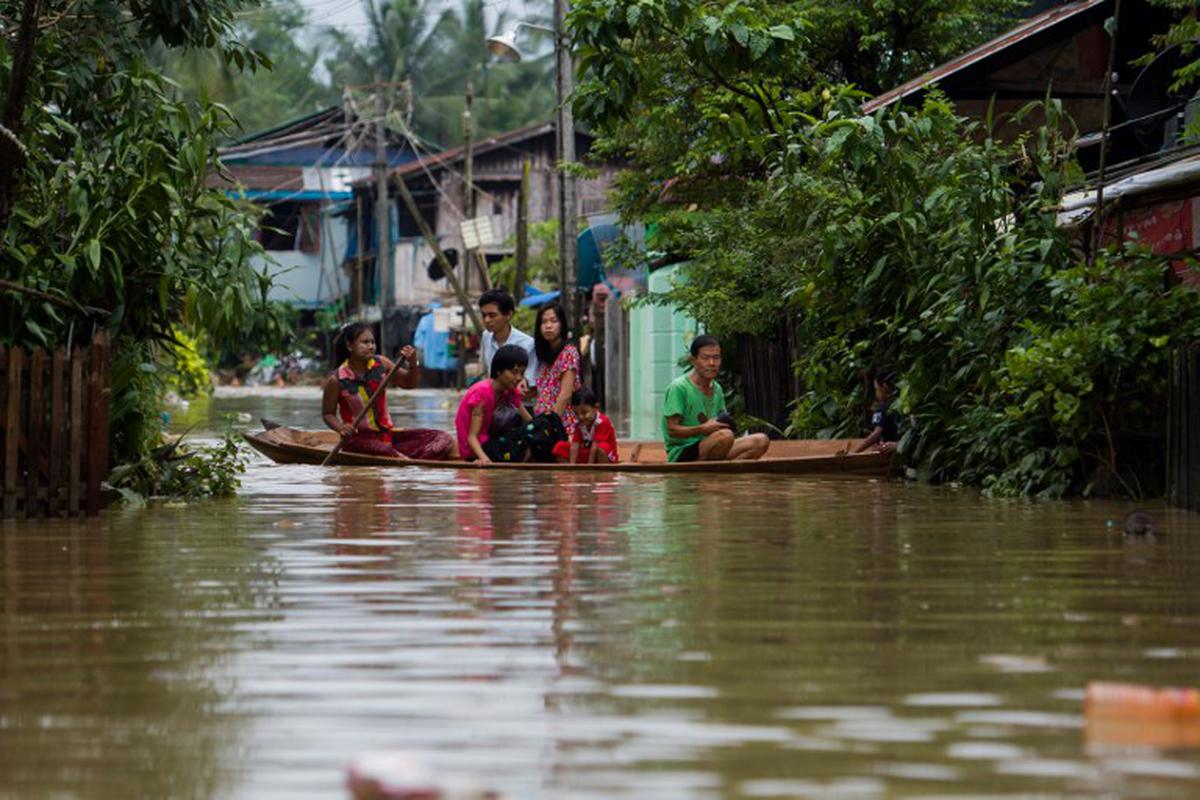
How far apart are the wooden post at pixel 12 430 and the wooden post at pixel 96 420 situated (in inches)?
15.1

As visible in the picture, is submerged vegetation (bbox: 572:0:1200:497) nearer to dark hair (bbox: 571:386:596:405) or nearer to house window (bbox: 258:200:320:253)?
dark hair (bbox: 571:386:596:405)

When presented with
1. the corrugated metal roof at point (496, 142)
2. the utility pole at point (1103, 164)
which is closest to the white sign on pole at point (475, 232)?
the corrugated metal roof at point (496, 142)

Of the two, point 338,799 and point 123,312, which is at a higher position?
point 123,312

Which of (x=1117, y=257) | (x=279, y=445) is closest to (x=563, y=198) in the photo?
(x=279, y=445)

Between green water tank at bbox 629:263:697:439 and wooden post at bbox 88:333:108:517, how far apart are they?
16165 millimetres

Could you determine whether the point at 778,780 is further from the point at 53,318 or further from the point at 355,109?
the point at 355,109

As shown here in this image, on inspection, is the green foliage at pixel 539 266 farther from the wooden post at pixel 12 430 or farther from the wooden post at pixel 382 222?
the wooden post at pixel 12 430

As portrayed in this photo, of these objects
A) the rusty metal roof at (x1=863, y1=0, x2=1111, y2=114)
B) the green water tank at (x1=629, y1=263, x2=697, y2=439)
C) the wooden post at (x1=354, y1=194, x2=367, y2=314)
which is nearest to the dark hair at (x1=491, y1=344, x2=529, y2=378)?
the rusty metal roof at (x1=863, y1=0, x2=1111, y2=114)

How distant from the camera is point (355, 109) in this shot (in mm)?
55781

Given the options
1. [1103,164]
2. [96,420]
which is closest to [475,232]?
[1103,164]

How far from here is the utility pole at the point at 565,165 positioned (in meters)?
26.7

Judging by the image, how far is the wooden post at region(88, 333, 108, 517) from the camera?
11016mm

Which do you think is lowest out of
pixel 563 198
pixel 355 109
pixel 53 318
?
pixel 53 318

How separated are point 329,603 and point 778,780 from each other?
308 cm
